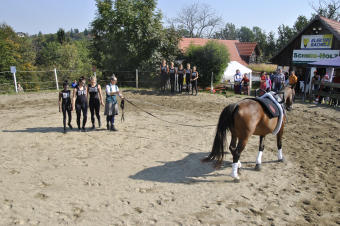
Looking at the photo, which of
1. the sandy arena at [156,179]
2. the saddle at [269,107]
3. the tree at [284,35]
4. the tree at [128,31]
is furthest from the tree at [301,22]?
the saddle at [269,107]

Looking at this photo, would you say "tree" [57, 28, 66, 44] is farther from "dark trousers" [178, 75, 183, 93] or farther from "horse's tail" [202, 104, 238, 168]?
"horse's tail" [202, 104, 238, 168]

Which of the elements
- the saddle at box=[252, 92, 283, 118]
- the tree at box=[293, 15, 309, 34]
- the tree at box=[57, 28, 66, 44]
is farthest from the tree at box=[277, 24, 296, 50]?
the tree at box=[57, 28, 66, 44]

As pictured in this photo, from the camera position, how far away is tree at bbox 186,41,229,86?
1753 centimetres

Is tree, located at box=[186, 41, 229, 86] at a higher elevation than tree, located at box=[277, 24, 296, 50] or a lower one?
lower

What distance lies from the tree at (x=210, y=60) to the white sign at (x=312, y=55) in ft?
16.6

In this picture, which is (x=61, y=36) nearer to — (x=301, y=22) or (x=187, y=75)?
(x=301, y=22)

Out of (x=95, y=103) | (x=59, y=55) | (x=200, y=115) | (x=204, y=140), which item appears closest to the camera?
(x=204, y=140)

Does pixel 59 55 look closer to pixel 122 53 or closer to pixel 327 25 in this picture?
pixel 122 53

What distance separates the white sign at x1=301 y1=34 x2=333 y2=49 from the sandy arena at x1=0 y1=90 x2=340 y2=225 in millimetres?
→ 10468

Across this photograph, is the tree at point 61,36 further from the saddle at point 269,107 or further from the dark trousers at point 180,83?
the saddle at point 269,107

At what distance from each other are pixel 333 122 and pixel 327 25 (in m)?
9.99

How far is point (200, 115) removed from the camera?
10250 mm

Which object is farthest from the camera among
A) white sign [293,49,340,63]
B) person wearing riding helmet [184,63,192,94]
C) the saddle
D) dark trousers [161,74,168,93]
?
white sign [293,49,340,63]

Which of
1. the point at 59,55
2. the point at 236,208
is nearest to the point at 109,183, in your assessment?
the point at 236,208
